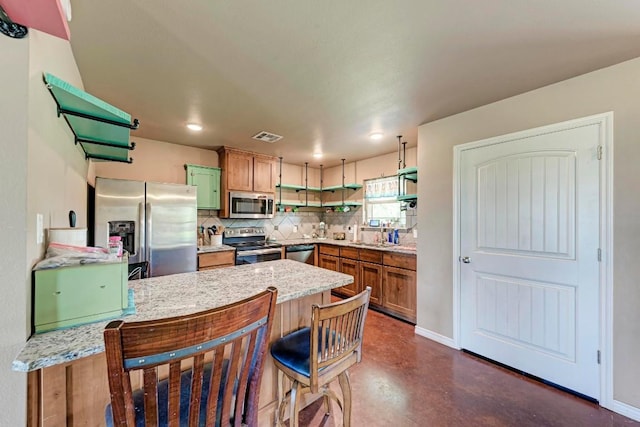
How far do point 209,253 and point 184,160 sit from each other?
4.66ft

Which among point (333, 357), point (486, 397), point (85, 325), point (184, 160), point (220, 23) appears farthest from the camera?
point (184, 160)

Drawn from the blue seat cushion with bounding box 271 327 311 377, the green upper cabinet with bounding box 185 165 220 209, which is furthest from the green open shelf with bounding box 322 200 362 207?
the blue seat cushion with bounding box 271 327 311 377

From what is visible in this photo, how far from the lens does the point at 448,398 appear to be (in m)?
1.87

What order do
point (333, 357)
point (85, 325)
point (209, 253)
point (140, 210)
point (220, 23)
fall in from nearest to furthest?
point (85, 325)
point (333, 357)
point (220, 23)
point (140, 210)
point (209, 253)

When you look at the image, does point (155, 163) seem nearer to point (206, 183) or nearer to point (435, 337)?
point (206, 183)

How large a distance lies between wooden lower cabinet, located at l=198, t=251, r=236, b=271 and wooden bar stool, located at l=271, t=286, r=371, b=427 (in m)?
2.29

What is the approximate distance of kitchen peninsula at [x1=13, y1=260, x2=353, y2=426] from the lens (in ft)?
2.68

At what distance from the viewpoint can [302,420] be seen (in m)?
1.62

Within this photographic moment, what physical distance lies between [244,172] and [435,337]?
131 inches

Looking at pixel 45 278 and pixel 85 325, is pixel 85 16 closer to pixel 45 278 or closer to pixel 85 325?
pixel 45 278

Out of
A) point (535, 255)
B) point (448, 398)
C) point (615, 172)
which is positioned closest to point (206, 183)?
point (448, 398)

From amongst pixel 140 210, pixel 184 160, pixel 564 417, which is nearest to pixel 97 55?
pixel 140 210

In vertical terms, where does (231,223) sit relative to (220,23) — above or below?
below

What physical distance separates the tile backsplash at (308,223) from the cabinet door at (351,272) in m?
0.67
